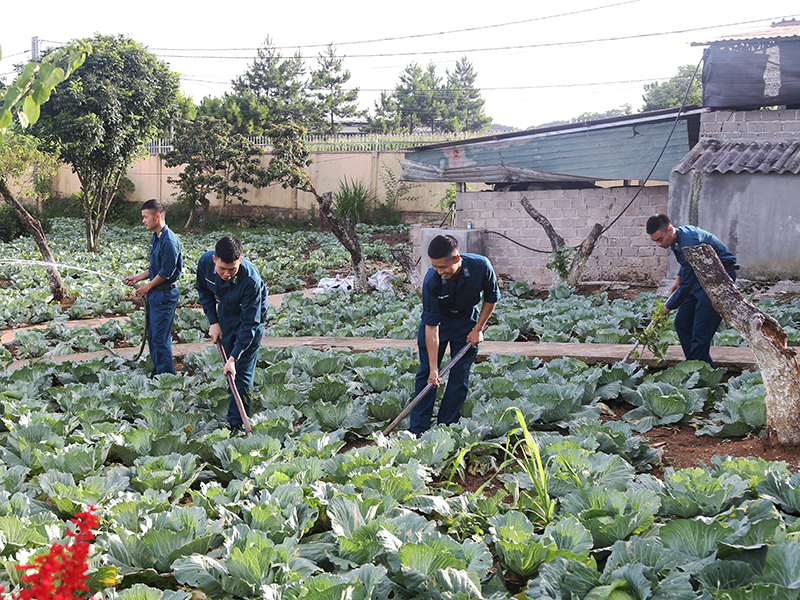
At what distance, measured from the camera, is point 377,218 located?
2086cm

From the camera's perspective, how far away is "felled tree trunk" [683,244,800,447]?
3.25 m

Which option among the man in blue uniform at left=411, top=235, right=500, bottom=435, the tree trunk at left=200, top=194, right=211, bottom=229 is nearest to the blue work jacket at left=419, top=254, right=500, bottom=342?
the man in blue uniform at left=411, top=235, right=500, bottom=435

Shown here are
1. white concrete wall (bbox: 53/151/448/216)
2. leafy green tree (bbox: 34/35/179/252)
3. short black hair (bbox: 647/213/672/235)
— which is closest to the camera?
short black hair (bbox: 647/213/672/235)

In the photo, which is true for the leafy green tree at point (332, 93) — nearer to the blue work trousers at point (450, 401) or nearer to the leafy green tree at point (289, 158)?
the leafy green tree at point (289, 158)

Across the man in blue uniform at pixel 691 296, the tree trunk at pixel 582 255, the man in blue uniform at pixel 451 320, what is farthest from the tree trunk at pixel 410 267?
the man in blue uniform at pixel 451 320

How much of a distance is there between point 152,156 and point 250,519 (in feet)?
87.6

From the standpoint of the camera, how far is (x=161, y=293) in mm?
5723

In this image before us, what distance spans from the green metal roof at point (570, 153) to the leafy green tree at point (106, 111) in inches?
277

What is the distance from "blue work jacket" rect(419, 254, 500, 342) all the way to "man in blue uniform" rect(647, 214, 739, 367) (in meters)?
1.82

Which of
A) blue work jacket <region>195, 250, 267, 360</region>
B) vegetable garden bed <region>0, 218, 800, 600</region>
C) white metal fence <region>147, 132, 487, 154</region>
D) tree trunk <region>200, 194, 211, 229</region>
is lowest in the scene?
vegetable garden bed <region>0, 218, 800, 600</region>

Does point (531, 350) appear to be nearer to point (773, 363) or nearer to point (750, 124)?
point (773, 363)

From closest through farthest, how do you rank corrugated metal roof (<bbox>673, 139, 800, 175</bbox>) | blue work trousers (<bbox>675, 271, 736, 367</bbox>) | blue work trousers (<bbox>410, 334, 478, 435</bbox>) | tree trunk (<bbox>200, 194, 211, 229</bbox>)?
blue work trousers (<bbox>410, 334, 478, 435</bbox>)
blue work trousers (<bbox>675, 271, 736, 367</bbox>)
corrugated metal roof (<bbox>673, 139, 800, 175</bbox>)
tree trunk (<bbox>200, 194, 211, 229</bbox>)

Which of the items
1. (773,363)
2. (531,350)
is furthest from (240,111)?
(773,363)

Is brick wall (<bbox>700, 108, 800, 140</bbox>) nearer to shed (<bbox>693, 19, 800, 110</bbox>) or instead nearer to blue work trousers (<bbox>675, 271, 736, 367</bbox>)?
shed (<bbox>693, 19, 800, 110</bbox>)
